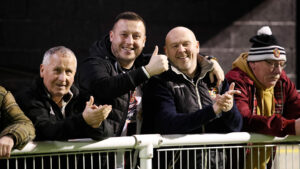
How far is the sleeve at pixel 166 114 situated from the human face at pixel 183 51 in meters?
0.15

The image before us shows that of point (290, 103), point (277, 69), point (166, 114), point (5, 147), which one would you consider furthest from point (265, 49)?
point (5, 147)

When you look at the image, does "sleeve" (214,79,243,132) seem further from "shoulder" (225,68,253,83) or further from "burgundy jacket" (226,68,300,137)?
"shoulder" (225,68,253,83)

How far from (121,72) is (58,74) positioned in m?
0.41

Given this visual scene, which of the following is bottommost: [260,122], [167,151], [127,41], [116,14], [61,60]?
[167,151]

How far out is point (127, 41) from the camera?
3025mm

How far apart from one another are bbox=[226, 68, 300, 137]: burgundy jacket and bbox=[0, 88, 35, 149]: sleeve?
3.84 ft

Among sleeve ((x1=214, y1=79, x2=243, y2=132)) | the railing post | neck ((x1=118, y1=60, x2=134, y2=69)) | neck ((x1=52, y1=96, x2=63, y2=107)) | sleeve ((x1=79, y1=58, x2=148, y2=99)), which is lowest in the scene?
the railing post

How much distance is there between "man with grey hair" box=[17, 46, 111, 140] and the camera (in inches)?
99.3

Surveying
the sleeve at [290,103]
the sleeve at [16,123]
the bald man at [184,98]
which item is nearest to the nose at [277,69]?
the sleeve at [290,103]

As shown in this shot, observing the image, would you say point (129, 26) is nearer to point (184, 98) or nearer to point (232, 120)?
point (184, 98)

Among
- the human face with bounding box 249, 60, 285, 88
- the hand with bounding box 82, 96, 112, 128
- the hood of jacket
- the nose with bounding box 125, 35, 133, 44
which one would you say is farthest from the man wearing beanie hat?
the hand with bounding box 82, 96, 112, 128

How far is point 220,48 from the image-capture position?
5863mm

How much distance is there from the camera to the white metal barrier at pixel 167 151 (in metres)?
2.49

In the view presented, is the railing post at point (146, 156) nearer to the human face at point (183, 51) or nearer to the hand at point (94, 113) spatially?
the hand at point (94, 113)
